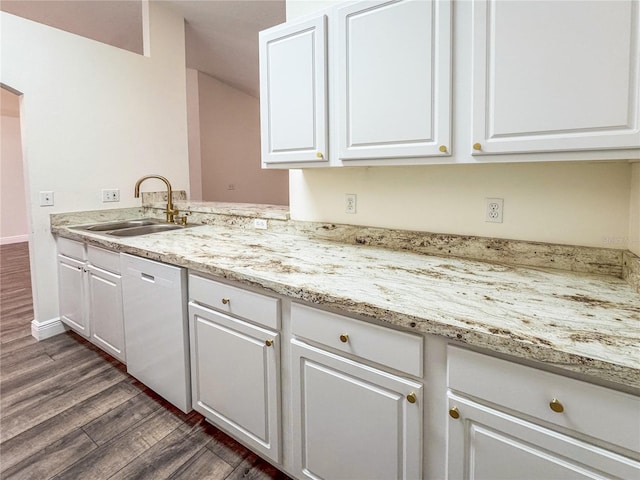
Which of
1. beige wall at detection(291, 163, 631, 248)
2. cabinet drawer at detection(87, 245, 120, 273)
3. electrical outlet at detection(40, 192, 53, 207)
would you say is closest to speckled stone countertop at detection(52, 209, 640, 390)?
beige wall at detection(291, 163, 631, 248)

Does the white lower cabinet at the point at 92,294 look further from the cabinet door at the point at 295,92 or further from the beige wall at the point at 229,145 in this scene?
the beige wall at the point at 229,145

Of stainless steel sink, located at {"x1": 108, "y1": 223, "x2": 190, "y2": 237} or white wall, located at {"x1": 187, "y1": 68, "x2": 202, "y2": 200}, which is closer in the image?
stainless steel sink, located at {"x1": 108, "y1": 223, "x2": 190, "y2": 237}

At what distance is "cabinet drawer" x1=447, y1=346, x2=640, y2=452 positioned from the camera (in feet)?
2.41

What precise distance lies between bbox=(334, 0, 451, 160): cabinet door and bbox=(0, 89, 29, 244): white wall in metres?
7.45

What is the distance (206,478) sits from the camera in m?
1.47

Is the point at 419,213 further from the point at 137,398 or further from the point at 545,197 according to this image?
the point at 137,398

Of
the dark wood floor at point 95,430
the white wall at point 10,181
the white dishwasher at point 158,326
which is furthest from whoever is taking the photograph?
the white wall at point 10,181

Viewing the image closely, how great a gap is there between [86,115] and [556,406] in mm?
3357

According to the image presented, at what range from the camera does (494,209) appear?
1.49m

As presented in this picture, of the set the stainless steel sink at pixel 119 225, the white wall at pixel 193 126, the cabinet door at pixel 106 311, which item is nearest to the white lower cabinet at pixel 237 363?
the cabinet door at pixel 106 311

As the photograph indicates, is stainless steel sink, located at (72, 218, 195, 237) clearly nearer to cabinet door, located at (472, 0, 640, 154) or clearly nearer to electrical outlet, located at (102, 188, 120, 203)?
electrical outlet, located at (102, 188, 120, 203)

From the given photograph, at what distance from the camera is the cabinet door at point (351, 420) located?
104 centimetres

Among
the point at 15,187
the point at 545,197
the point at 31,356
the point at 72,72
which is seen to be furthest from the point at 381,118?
the point at 15,187

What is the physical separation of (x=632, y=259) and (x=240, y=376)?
1.46 m
